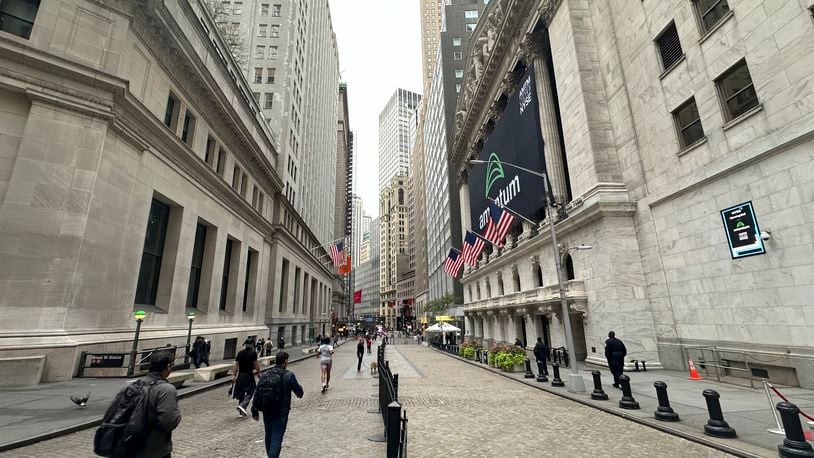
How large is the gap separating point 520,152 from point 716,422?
26.6 m

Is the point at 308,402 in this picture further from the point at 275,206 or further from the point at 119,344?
the point at 275,206

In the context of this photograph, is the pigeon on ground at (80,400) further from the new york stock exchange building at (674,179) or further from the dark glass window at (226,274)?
the dark glass window at (226,274)

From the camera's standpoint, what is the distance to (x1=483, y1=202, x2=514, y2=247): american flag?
23.6 metres

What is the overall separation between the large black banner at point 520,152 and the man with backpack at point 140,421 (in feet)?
75.8

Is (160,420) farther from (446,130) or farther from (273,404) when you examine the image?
(446,130)

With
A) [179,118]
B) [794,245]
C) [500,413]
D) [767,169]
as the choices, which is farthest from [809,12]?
[179,118]

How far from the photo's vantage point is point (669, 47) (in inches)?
760

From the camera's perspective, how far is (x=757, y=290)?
1427 centimetres

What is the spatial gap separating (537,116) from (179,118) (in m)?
25.4

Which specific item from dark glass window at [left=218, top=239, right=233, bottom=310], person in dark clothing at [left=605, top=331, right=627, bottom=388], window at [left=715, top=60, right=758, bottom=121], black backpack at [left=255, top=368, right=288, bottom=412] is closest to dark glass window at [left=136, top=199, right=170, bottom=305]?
dark glass window at [left=218, top=239, right=233, bottom=310]


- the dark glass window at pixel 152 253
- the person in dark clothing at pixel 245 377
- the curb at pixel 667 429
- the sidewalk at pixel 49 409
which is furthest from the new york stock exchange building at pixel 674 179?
the dark glass window at pixel 152 253

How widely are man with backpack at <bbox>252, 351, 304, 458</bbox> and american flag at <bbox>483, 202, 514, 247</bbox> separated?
19154mm

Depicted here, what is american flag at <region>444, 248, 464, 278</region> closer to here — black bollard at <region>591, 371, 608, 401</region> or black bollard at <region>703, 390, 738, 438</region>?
black bollard at <region>591, 371, 608, 401</region>

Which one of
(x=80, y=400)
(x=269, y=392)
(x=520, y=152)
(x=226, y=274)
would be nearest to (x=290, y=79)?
(x=226, y=274)
